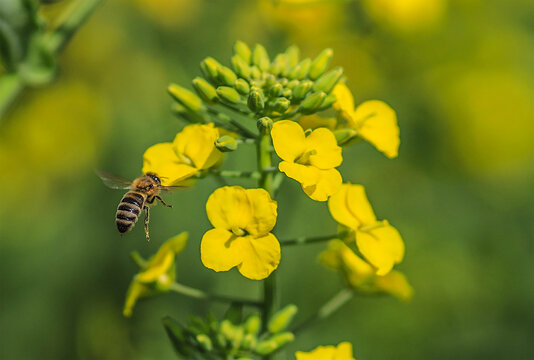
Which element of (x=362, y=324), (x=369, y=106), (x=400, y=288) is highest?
(x=369, y=106)

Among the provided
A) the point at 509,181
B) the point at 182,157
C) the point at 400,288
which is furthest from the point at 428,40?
the point at 182,157

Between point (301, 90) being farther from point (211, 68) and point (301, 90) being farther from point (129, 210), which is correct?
point (129, 210)

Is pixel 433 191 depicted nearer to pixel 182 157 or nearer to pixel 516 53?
pixel 516 53

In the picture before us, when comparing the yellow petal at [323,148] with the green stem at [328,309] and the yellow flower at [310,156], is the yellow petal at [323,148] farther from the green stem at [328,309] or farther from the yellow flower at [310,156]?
the green stem at [328,309]

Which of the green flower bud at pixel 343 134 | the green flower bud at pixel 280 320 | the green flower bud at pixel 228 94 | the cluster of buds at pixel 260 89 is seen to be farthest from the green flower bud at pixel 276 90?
the green flower bud at pixel 280 320

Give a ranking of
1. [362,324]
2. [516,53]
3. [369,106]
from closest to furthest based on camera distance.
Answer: [369,106]
[362,324]
[516,53]

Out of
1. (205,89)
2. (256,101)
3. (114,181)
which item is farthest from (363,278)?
(114,181)
